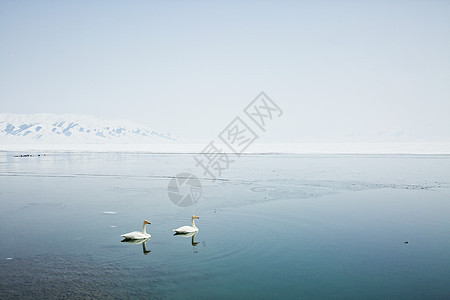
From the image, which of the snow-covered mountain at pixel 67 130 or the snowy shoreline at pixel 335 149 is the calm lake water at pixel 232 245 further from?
the snow-covered mountain at pixel 67 130

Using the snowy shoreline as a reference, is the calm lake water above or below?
below

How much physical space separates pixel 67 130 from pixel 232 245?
163470 millimetres

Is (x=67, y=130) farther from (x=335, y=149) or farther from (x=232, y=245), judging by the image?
(x=232, y=245)

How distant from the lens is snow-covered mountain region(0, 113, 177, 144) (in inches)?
5079

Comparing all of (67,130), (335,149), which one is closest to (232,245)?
(335,149)

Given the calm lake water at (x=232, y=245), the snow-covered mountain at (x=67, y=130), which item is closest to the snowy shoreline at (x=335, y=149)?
the calm lake water at (x=232, y=245)

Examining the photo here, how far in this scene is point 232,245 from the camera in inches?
310

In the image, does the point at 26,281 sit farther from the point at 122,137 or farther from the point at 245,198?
the point at 122,137

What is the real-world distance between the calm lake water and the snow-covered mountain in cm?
12092

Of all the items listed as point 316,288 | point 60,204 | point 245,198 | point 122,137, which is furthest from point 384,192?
point 122,137

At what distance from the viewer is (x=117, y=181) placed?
→ 18547 mm

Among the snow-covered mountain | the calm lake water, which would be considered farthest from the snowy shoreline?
the snow-covered mountain

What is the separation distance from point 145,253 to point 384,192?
438 inches

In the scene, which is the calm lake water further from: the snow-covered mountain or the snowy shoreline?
the snow-covered mountain
